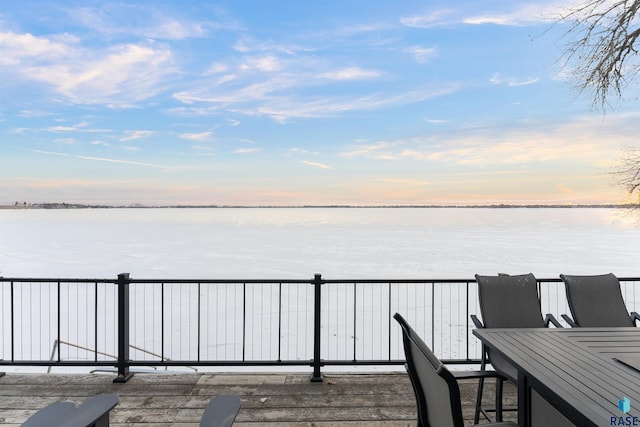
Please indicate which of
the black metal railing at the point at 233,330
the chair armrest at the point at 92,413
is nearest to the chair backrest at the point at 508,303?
the black metal railing at the point at 233,330

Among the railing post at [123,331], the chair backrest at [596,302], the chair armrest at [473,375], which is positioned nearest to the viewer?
the chair armrest at [473,375]

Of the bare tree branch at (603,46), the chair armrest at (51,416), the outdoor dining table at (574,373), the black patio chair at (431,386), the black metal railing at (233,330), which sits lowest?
the black metal railing at (233,330)

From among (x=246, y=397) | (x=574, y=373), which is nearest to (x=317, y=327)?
(x=246, y=397)

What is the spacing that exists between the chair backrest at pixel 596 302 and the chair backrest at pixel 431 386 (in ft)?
8.56

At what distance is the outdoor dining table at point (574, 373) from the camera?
4.90ft

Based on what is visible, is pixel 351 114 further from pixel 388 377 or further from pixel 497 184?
pixel 388 377

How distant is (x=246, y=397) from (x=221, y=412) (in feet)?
6.56

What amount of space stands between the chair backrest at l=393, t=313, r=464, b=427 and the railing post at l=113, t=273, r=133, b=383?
3.02 metres

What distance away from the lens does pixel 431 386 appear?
4.31 feet

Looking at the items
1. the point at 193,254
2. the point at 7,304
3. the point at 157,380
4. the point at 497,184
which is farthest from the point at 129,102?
the point at 497,184

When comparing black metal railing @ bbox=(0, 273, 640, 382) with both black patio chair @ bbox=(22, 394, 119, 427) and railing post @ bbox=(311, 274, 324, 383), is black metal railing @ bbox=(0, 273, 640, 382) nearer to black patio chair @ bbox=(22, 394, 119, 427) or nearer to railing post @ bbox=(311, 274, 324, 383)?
railing post @ bbox=(311, 274, 324, 383)

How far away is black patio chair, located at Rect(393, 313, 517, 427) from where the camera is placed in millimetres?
1154

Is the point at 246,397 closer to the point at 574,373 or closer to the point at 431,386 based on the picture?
the point at 431,386

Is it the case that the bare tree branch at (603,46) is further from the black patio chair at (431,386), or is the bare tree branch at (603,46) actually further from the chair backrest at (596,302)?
the black patio chair at (431,386)
